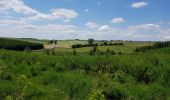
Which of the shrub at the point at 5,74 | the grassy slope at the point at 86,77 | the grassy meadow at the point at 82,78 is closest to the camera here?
the grassy meadow at the point at 82,78

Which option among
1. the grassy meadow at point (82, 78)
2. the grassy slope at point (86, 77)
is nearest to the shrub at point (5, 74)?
the grassy meadow at point (82, 78)

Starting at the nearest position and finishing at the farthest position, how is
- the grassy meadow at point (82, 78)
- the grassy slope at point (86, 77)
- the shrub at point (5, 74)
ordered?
the grassy meadow at point (82, 78) → the grassy slope at point (86, 77) → the shrub at point (5, 74)

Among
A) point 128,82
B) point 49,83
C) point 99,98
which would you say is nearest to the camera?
point 99,98

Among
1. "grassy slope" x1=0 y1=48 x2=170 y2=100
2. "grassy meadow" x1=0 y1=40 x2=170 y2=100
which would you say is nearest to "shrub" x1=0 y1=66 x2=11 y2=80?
"grassy meadow" x1=0 y1=40 x2=170 y2=100

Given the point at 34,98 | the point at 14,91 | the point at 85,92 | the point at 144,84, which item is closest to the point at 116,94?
the point at 85,92

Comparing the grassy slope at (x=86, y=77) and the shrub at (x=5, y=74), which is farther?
the shrub at (x=5, y=74)

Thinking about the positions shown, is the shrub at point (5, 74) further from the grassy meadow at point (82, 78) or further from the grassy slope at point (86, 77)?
the grassy slope at point (86, 77)

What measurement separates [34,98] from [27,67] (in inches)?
146

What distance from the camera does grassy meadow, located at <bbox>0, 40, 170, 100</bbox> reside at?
370 inches

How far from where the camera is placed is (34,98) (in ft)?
29.3

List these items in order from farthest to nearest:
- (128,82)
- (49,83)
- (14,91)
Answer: (128,82) < (49,83) < (14,91)

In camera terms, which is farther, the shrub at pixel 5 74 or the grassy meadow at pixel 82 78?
the shrub at pixel 5 74

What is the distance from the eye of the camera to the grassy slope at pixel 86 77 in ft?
31.5

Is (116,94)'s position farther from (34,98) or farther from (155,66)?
(155,66)
